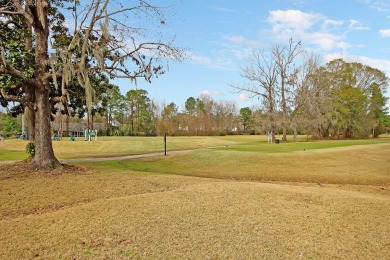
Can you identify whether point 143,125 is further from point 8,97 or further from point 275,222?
point 275,222

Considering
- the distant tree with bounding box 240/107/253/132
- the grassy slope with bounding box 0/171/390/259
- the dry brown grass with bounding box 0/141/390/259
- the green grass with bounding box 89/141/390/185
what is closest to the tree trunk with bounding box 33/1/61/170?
the green grass with bounding box 89/141/390/185

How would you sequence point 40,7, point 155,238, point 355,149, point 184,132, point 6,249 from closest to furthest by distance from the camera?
1. point 6,249
2. point 155,238
3. point 40,7
4. point 355,149
5. point 184,132

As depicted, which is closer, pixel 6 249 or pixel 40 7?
pixel 6 249

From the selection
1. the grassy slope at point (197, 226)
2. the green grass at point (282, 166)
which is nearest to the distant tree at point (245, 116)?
the green grass at point (282, 166)

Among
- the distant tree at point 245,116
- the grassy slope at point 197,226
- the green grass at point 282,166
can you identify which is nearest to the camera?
the grassy slope at point 197,226

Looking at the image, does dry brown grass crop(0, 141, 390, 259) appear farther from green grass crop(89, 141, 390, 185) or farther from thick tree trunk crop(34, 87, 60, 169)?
green grass crop(89, 141, 390, 185)

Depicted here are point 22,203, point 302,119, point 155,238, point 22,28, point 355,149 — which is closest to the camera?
point 155,238

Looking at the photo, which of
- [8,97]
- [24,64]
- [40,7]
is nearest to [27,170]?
[8,97]

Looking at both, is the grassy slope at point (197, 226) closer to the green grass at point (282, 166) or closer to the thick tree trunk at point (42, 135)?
the thick tree trunk at point (42, 135)

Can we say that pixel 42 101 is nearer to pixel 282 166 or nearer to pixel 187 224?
pixel 187 224

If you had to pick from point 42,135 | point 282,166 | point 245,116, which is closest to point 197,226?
point 42,135

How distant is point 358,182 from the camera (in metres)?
13.8

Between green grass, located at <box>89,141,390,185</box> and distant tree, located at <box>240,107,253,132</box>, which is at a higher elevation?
distant tree, located at <box>240,107,253,132</box>

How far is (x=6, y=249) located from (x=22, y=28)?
13819 millimetres
